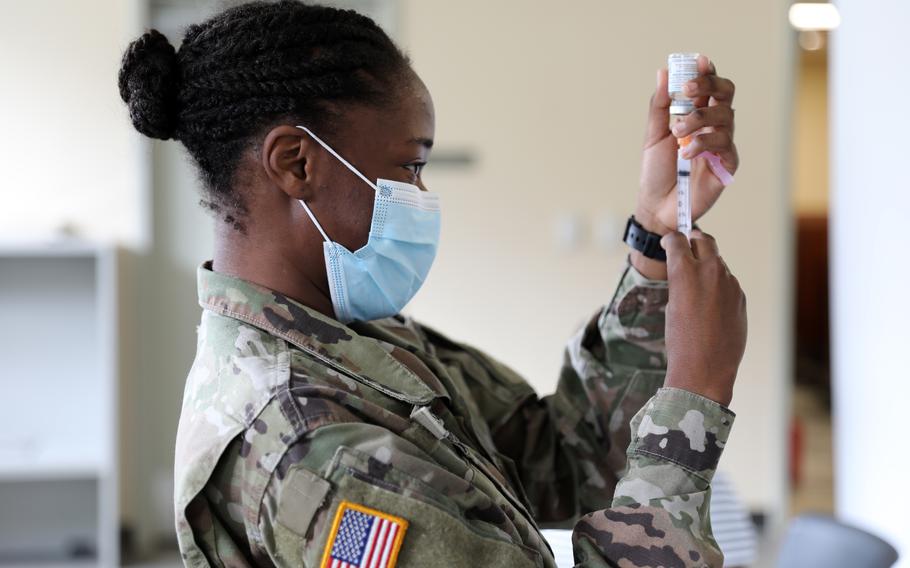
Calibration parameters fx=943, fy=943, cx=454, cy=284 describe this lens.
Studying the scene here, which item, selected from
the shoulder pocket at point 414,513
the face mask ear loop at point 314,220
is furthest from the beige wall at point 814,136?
the shoulder pocket at point 414,513

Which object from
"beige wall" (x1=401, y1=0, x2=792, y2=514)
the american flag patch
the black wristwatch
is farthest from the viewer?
"beige wall" (x1=401, y1=0, x2=792, y2=514)

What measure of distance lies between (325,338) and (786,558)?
1.16 meters

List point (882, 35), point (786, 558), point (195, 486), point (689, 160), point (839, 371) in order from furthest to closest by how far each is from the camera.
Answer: point (839, 371) < point (882, 35) < point (786, 558) < point (689, 160) < point (195, 486)

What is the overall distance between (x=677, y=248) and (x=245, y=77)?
0.48 m

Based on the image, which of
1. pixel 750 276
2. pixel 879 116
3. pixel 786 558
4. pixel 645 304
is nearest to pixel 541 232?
pixel 750 276

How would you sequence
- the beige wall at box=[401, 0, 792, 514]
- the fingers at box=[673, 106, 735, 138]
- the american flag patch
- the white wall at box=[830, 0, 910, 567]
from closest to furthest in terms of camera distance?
the american flag patch, the fingers at box=[673, 106, 735, 138], the white wall at box=[830, 0, 910, 567], the beige wall at box=[401, 0, 792, 514]

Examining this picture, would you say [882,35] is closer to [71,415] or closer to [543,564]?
[543,564]

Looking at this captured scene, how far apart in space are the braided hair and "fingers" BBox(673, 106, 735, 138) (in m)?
0.31

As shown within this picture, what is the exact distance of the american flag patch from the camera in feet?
2.59

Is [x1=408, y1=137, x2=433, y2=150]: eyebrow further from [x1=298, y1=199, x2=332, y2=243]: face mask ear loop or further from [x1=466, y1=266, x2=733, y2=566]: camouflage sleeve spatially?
[x1=466, y1=266, x2=733, y2=566]: camouflage sleeve

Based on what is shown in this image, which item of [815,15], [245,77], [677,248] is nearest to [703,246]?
[677,248]

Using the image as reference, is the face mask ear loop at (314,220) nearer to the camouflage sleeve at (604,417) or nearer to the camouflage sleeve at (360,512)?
the camouflage sleeve at (360,512)

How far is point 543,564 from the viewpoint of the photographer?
2.87ft

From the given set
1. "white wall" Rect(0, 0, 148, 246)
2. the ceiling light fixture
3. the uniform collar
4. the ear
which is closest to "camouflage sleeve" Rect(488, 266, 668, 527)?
the uniform collar
